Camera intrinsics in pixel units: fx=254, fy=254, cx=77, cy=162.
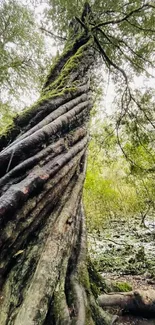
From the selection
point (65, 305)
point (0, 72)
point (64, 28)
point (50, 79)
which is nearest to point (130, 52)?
point (64, 28)

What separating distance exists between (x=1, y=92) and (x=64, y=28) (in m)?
3.58

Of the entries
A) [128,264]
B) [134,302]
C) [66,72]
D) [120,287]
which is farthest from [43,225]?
[128,264]

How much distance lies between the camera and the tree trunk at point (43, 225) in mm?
1515

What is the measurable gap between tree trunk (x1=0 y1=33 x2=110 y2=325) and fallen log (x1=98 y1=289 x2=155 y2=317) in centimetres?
30

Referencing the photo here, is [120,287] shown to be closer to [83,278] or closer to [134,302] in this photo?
[134,302]

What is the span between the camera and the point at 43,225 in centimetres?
193

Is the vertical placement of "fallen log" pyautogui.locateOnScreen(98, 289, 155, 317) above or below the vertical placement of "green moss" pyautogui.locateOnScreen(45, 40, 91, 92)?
below

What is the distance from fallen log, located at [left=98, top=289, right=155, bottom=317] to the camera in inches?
86.3

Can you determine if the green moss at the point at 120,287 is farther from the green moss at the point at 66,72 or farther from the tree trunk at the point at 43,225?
the green moss at the point at 66,72

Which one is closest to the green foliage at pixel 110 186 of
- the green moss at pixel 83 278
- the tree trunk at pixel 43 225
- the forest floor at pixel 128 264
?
the forest floor at pixel 128 264

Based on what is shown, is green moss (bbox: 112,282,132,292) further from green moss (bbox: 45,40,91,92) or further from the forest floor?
Answer: green moss (bbox: 45,40,91,92)

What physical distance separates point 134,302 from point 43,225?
1106mm

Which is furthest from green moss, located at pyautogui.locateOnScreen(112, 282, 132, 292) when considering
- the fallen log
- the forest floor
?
the fallen log

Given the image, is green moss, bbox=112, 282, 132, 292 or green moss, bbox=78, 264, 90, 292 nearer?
green moss, bbox=78, 264, 90, 292
